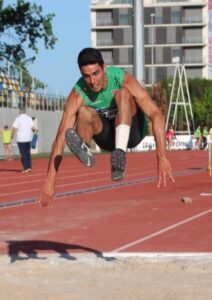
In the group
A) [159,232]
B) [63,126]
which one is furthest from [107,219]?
[63,126]

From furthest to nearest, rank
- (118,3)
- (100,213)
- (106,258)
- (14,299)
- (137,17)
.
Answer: (118,3), (137,17), (100,213), (106,258), (14,299)

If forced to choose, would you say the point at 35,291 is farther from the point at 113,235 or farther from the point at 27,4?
the point at 27,4

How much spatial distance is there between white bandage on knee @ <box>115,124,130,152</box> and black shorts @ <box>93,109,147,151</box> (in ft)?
0.81

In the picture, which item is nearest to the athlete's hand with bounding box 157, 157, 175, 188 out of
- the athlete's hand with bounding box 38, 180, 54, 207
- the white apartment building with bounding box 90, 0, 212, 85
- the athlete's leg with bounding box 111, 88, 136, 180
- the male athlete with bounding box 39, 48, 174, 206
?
the male athlete with bounding box 39, 48, 174, 206

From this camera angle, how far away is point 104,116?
8.22 meters

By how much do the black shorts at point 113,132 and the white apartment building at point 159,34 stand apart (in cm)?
10013

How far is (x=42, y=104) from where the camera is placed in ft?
181

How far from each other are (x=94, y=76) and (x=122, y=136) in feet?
1.96

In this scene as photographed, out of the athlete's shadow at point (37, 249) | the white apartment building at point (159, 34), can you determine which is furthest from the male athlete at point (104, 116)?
the white apartment building at point (159, 34)

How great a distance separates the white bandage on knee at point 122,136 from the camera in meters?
7.97

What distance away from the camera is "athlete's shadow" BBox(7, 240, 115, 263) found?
9712 millimetres

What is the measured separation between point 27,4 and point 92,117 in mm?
36158

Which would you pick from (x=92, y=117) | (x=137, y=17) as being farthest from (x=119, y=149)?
(x=137, y=17)

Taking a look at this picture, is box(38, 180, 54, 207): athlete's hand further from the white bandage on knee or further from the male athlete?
the white bandage on knee
